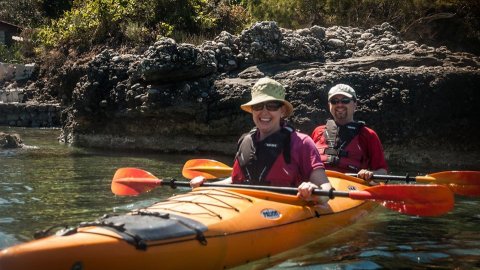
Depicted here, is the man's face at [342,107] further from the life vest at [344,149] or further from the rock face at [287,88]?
the rock face at [287,88]

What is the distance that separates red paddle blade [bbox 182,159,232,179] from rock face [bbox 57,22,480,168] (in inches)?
165

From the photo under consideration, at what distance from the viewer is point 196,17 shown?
18.7 m

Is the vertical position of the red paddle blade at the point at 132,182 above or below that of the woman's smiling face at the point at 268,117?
below

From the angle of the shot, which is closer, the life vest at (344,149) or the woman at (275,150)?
the woman at (275,150)

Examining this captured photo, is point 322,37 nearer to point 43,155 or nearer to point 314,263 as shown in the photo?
point 43,155

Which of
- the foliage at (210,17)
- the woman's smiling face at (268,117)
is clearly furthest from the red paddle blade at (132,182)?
the foliage at (210,17)

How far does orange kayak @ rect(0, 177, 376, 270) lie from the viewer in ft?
9.88

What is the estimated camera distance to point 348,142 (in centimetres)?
634

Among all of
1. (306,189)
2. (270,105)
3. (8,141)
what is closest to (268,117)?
(270,105)

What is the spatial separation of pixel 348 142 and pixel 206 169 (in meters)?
1.60

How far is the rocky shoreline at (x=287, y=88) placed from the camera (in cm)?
1071

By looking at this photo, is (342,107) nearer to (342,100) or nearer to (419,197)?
(342,100)

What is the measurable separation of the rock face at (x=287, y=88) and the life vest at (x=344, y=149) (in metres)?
4.31

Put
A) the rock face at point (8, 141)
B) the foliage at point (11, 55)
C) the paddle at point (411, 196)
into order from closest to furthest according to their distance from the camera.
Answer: the paddle at point (411, 196) → the rock face at point (8, 141) → the foliage at point (11, 55)
